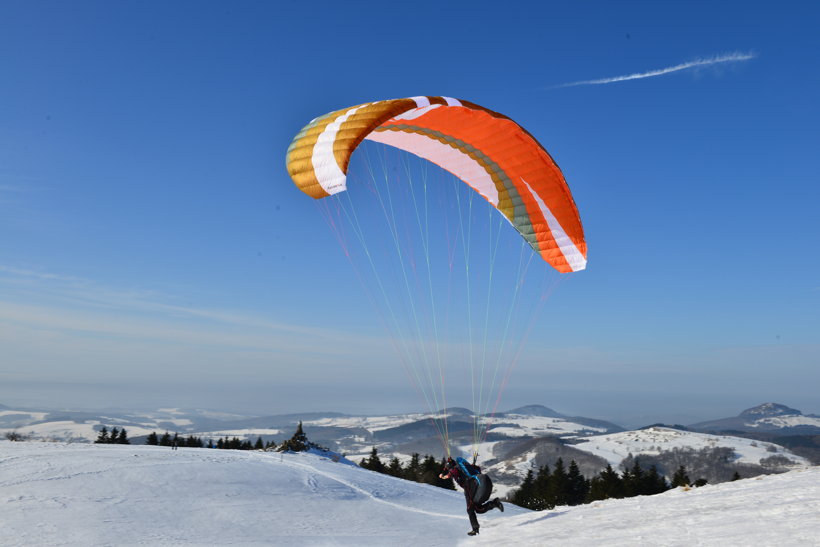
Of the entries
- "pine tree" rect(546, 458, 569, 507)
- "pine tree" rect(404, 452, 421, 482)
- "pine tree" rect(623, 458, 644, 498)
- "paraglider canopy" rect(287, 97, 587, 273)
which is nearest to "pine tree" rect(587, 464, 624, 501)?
"pine tree" rect(623, 458, 644, 498)

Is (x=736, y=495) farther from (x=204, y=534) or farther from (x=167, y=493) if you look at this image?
(x=167, y=493)

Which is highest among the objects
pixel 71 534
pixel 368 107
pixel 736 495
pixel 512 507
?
pixel 368 107

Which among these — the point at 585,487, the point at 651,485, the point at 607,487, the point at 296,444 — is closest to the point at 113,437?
the point at 296,444

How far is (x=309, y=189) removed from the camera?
10336 millimetres

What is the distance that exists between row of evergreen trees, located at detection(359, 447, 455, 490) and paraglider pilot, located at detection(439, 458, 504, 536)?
105 feet

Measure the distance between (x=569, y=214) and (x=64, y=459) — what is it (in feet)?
49.9

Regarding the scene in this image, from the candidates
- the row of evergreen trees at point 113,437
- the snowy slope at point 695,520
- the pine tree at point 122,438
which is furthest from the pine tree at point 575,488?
the snowy slope at point 695,520

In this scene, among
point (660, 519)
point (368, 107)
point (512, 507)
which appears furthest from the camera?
point (512, 507)

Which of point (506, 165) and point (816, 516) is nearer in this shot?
point (816, 516)

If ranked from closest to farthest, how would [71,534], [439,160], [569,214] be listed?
[71,534] → [569,214] → [439,160]

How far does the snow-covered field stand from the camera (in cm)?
777

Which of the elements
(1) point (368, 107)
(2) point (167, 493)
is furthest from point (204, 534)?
(1) point (368, 107)

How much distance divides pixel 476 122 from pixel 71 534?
11.5 m

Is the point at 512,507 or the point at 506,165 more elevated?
the point at 506,165
